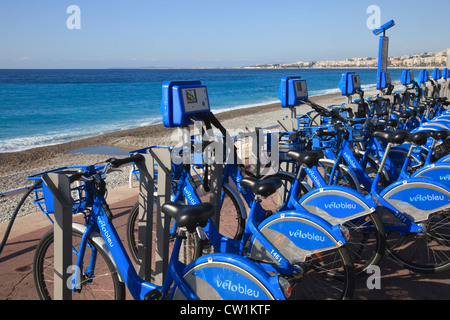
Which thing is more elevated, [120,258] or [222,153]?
[222,153]

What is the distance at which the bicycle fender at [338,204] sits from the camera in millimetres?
3350

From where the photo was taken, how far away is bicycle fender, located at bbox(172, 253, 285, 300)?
83.7 inches

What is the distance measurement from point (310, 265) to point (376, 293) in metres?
0.59

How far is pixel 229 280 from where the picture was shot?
221cm

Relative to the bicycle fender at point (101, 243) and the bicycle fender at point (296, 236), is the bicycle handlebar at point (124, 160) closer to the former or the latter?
the bicycle fender at point (101, 243)

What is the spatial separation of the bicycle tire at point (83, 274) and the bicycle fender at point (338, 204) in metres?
1.67

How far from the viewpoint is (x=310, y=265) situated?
10.5 ft

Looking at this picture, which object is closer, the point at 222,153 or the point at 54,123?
the point at 222,153

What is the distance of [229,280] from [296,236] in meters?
0.95

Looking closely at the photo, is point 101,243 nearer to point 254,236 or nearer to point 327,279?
point 254,236

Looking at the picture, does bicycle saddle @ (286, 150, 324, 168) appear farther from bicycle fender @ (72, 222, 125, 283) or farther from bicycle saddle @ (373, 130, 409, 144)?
bicycle fender @ (72, 222, 125, 283)
